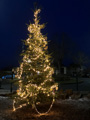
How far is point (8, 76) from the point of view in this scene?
27938 mm

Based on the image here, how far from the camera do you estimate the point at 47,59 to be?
6117 millimetres

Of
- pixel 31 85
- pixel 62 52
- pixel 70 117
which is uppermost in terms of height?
pixel 62 52

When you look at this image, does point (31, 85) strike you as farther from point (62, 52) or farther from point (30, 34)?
point (62, 52)

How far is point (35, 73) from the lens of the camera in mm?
6004

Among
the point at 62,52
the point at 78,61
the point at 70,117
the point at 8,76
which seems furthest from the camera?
the point at 78,61

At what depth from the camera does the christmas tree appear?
225 inches

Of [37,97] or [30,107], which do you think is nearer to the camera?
[37,97]

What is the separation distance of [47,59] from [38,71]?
2.02 ft

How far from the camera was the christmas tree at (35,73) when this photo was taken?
5715 mm

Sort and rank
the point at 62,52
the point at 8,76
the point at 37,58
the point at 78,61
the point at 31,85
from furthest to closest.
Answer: the point at 78,61
the point at 62,52
the point at 8,76
the point at 37,58
the point at 31,85

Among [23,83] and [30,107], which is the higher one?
[23,83]

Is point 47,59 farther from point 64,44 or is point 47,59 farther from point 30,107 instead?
point 64,44

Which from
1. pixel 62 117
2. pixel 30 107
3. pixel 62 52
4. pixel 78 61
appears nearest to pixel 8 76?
pixel 62 52

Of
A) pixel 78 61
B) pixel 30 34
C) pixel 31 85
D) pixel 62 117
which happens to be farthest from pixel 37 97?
pixel 78 61
